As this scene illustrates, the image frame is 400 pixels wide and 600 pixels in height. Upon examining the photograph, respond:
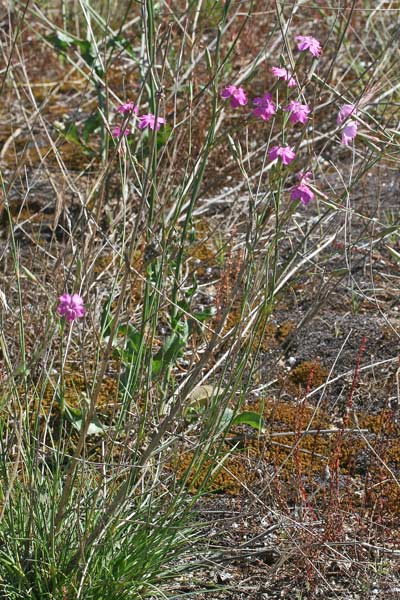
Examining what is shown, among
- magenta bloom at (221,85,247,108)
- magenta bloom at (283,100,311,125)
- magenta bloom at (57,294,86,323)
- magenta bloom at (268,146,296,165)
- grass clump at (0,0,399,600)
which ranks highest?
magenta bloom at (283,100,311,125)

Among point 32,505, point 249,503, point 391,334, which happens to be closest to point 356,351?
point 391,334

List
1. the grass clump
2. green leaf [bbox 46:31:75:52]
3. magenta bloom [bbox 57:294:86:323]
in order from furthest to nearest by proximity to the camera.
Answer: green leaf [bbox 46:31:75:52]
the grass clump
magenta bloom [bbox 57:294:86:323]

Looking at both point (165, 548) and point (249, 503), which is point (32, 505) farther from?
point (249, 503)

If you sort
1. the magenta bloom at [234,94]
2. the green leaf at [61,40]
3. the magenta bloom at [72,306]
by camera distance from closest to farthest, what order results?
the magenta bloom at [72,306] → the magenta bloom at [234,94] → the green leaf at [61,40]

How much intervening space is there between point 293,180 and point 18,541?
7.40ft

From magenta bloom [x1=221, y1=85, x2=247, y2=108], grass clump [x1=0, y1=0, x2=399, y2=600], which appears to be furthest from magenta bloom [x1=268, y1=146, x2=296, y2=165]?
magenta bloom [x1=221, y1=85, x2=247, y2=108]

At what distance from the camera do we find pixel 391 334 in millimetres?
3150

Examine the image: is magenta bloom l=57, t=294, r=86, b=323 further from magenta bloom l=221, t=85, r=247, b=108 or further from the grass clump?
magenta bloom l=221, t=85, r=247, b=108

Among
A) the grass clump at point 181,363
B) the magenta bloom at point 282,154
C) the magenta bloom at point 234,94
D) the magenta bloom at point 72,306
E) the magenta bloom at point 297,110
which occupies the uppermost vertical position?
the magenta bloom at point 297,110

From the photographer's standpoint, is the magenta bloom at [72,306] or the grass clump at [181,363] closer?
the magenta bloom at [72,306]

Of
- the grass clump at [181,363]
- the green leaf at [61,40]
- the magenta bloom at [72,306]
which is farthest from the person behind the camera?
the green leaf at [61,40]

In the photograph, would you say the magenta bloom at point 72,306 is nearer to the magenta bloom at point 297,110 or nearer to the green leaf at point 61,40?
the magenta bloom at point 297,110

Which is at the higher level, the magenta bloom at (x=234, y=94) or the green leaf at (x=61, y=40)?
the magenta bloom at (x=234, y=94)

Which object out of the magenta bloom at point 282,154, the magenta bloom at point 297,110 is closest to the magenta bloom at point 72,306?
the magenta bloom at point 282,154
